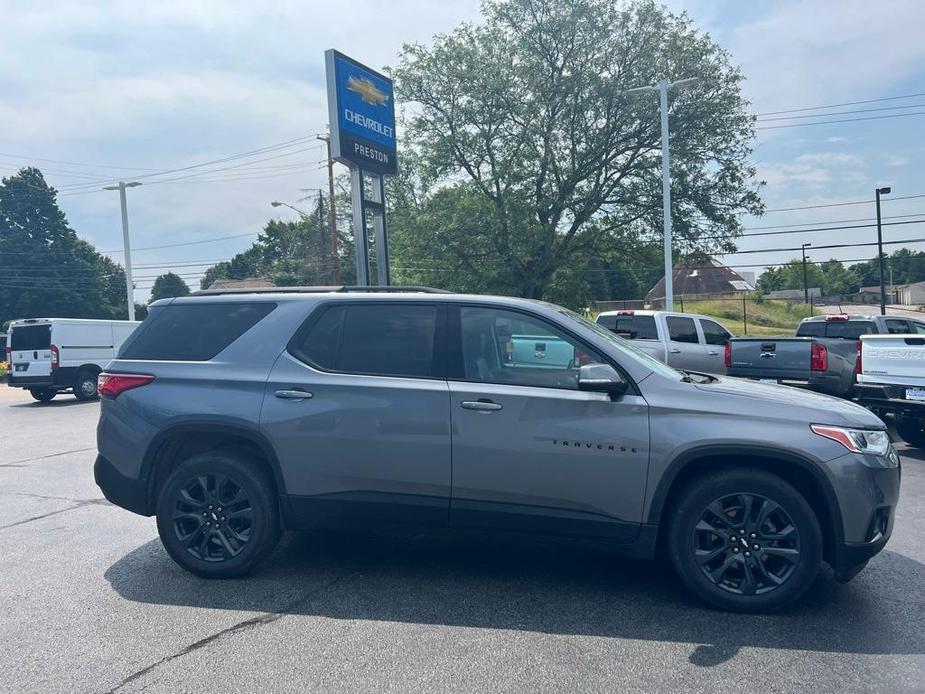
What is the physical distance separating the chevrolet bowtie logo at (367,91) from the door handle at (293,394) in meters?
10.3

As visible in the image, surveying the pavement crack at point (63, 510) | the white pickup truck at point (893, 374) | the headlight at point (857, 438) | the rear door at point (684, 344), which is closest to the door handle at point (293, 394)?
the headlight at point (857, 438)

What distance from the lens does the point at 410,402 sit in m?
4.53

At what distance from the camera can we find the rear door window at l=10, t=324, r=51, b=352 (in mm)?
18938

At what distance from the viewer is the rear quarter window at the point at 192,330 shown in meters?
5.05

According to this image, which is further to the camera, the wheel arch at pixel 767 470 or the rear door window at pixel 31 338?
the rear door window at pixel 31 338

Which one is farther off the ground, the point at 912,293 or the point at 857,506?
the point at 912,293

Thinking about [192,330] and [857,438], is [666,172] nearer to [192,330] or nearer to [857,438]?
[857,438]

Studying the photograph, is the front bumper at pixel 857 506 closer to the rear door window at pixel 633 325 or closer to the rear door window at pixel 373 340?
the rear door window at pixel 373 340

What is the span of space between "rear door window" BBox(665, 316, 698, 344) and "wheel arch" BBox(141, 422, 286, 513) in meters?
11.1

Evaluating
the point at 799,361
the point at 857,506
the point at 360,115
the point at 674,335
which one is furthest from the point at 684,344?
the point at 857,506

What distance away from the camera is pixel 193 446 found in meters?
5.05

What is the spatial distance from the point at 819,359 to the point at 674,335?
4.16 meters

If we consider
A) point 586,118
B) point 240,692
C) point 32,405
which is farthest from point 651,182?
point 240,692

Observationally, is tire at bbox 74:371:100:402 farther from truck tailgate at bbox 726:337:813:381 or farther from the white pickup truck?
the white pickup truck
